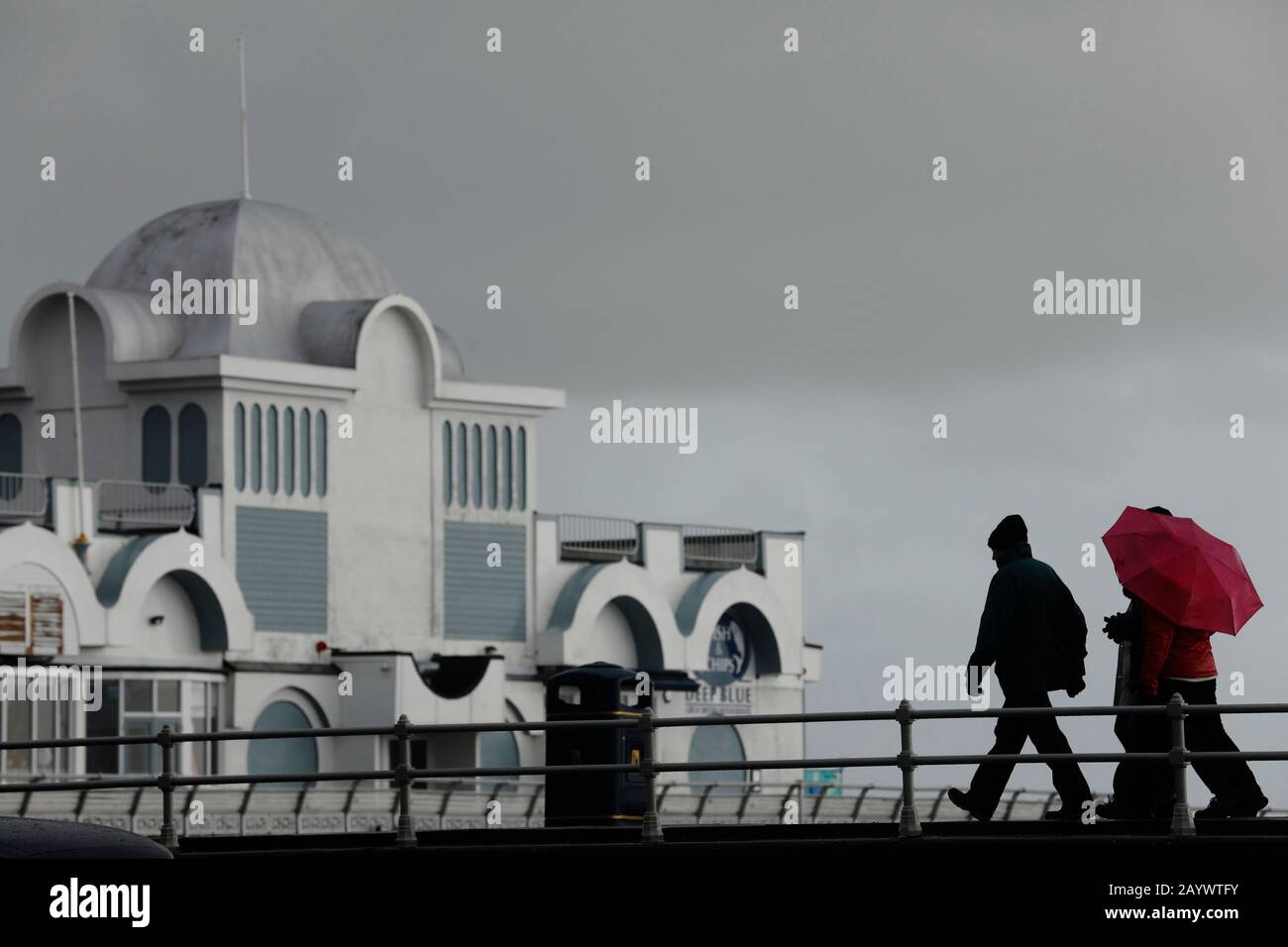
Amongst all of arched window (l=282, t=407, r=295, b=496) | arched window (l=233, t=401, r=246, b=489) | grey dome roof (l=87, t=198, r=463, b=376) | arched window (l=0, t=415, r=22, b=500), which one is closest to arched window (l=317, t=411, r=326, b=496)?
arched window (l=282, t=407, r=295, b=496)

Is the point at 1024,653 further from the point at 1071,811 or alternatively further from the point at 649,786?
the point at 649,786

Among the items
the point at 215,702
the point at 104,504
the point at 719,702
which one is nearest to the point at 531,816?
the point at 215,702

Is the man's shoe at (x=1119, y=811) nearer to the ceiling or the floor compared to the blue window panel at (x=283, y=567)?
nearer to the floor

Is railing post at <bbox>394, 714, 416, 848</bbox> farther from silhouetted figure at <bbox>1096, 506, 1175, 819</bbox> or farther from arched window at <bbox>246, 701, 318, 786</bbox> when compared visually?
arched window at <bbox>246, 701, 318, 786</bbox>

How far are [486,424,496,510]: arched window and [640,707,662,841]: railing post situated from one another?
49992 millimetres

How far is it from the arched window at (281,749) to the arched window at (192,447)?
5.43m

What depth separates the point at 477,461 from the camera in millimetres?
70375

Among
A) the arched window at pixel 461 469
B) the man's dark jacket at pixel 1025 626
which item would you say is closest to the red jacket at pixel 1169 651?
the man's dark jacket at pixel 1025 626

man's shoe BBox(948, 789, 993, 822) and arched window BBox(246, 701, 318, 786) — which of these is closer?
man's shoe BBox(948, 789, 993, 822)

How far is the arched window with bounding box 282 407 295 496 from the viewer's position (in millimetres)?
65000

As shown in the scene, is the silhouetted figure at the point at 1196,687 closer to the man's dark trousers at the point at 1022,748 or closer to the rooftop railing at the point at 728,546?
the man's dark trousers at the point at 1022,748

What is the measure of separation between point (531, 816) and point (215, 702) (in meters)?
9.90

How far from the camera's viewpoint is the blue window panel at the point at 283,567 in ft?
209
